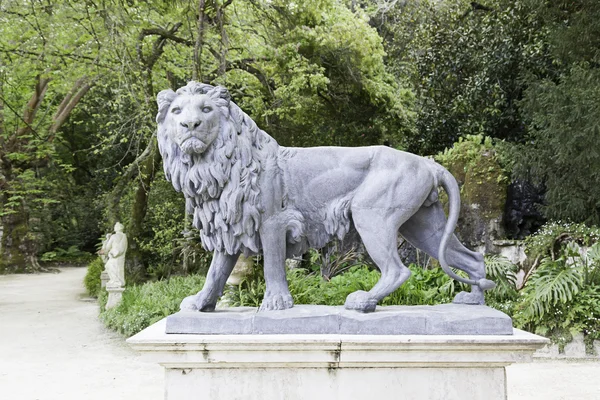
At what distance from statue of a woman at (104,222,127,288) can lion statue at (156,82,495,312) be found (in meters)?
8.03

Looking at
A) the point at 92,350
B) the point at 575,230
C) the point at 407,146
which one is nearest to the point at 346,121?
the point at 407,146

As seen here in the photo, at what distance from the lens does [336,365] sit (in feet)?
9.27

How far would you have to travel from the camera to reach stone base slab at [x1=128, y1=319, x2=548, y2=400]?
2.76m

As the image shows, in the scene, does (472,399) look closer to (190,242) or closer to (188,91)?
(188,91)

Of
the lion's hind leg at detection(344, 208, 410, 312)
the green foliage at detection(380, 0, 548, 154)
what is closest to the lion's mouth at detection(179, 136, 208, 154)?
the lion's hind leg at detection(344, 208, 410, 312)

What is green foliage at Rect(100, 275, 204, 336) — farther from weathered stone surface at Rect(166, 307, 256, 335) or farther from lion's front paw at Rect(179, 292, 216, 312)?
weathered stone surface at Rect(166, 307, 256, 335)

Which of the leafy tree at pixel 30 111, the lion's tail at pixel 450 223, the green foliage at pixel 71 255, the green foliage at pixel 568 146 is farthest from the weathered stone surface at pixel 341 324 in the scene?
the green foliage at pixel 71 255

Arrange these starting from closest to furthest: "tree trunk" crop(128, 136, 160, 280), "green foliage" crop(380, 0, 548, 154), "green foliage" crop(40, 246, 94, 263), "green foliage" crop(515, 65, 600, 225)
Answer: "green foliage" crop(515, 65, 600, 225) → "green foliage" crop(380, 0, 548, 154) → "tree trunk" crop(128, 136, 160, 280) → "green foliage" crop(40, 246, 94, 263)

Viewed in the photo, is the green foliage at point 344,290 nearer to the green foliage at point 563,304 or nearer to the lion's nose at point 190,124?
the green foliage at point 563,304

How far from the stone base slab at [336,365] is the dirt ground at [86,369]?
2553mm

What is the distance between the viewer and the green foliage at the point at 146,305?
318 inches

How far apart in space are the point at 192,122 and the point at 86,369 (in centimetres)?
465

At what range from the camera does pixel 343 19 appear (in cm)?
1058

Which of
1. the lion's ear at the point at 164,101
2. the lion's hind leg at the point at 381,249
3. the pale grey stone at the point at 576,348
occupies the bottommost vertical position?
the pale grey stone at the point at 576,348
